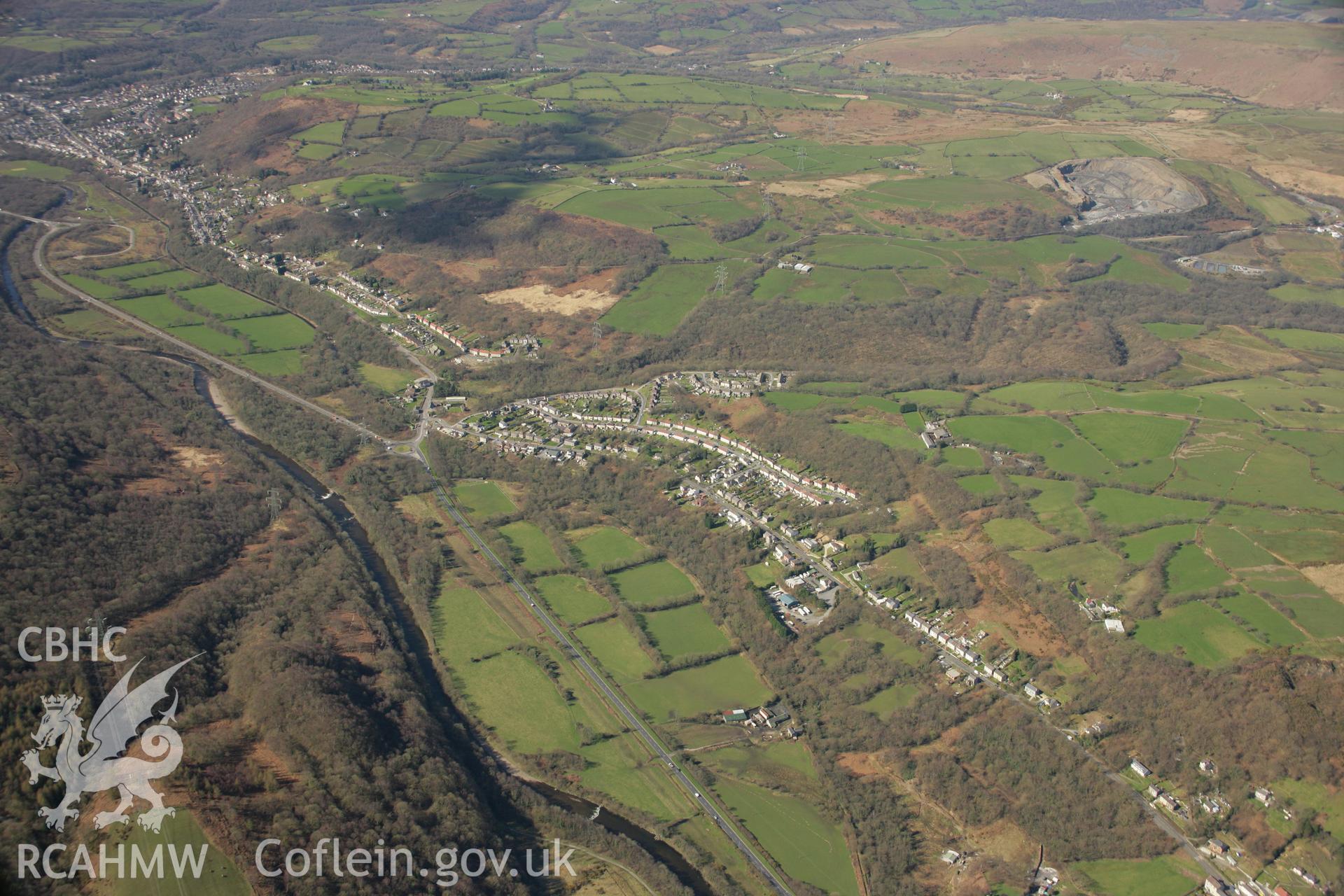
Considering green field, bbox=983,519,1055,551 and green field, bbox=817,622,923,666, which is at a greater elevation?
green field, bbox=983,519,1055,551

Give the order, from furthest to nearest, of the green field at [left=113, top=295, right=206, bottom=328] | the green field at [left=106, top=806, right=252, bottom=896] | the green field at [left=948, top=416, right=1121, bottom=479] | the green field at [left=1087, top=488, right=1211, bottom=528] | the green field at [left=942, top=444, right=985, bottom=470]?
the green field at [left=113, top=295, right=206, bottom=328] < the green field at [left=942, top=444, right=985, bottom=470] < the green field at [left=948, top=416, right=1121, bottom=479] < the green field at [left=1087, top=488, right=1211, bottom=528] < the green field at [left=106, top=806, right=252, bottom=896]

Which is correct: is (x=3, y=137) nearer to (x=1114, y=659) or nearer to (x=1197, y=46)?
(x=1114, y=659)

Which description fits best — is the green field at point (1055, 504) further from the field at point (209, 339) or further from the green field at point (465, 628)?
the field at point (209, 339)

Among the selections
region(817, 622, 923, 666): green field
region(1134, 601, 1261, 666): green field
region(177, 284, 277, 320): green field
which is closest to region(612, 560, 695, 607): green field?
region(817, 622, 923, 666): green field

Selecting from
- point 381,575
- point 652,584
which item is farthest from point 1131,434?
point 381,575

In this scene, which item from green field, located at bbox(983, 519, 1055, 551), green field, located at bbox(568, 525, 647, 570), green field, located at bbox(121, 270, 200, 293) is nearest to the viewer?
green field, located at bbox(983, 519, 1055, 551)

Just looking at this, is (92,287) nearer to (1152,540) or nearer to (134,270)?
(134,270)

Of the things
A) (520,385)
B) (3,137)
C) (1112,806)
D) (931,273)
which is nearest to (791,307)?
(931,273)

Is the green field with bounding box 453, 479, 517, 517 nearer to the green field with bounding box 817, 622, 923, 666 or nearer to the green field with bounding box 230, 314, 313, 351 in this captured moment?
the green field with bounding box 817, 622, 923, 666

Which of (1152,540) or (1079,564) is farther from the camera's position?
(1152,540)
